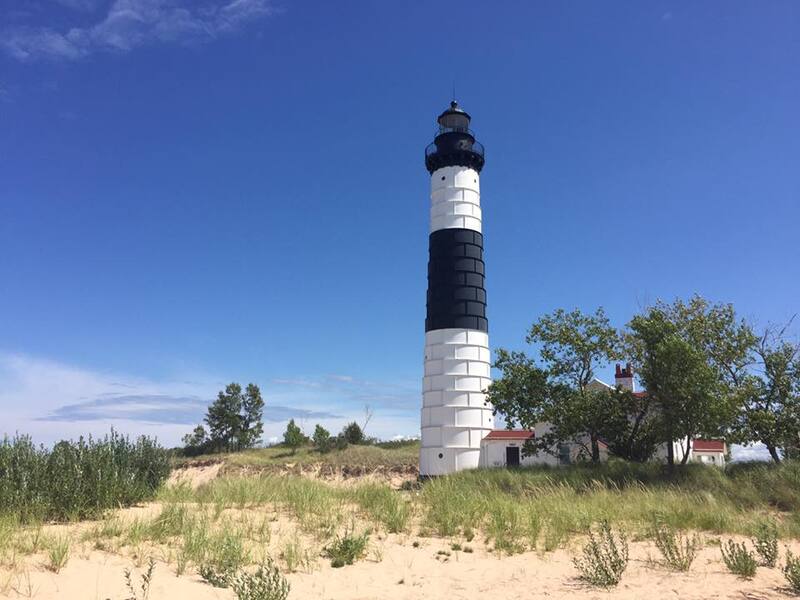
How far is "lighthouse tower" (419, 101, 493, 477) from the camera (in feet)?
99.8

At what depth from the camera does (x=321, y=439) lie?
49531 mm

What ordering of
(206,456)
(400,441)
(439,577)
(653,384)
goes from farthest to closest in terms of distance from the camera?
(400,441), (206,456), (653,384), (439,577)

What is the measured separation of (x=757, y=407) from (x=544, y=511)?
641 inches

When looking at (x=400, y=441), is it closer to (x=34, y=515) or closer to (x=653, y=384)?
(x=653, y=384)

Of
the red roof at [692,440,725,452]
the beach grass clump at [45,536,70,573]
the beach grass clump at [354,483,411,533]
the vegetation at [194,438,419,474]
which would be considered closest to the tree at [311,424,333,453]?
the vegetation at [194,438,419,474]

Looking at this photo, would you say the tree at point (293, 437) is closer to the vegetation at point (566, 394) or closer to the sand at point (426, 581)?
the vegetation at point (566, 394)

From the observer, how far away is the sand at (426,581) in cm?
745

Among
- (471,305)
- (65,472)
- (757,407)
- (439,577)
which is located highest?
(471,305)

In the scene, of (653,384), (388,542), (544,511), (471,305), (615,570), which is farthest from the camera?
(471,305)

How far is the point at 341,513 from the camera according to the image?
484 inches

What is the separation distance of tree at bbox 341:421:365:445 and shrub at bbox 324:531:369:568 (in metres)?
42.3

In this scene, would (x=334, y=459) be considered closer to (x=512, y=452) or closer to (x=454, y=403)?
(x=454, y=403)

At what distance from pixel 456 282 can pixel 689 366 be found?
13.3 metres

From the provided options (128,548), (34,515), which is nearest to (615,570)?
(128,548)
